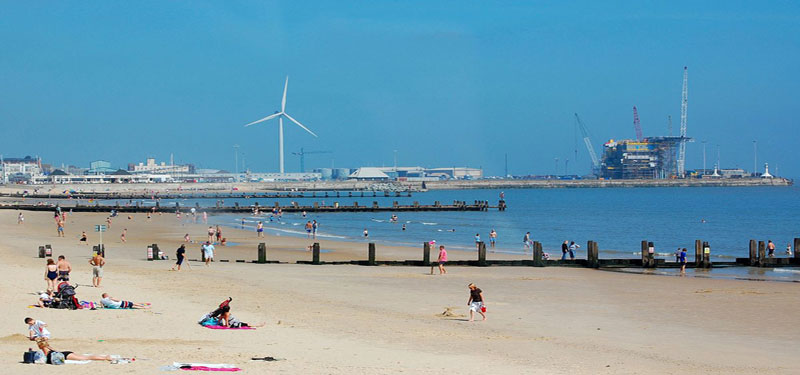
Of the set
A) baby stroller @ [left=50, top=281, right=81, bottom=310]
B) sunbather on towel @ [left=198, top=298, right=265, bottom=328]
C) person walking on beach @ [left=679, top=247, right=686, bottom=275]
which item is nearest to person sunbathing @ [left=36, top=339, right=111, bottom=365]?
sunbather on towel @ [left=198, top=298, right=265, bottom=328]

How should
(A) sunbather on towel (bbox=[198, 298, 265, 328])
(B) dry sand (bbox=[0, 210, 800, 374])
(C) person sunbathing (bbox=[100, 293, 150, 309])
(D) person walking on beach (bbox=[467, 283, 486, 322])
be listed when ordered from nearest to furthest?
(B) dry sand (bbox=[0, 210, 800, 374]) < (A) sunbather on towel (bbox=[198, 298, 265, 328]) < (C) person sunbathing (bbox=[100, 293, 150, 309]) < (D) person walking on beach (bbox=[467, 283, 486, 322])

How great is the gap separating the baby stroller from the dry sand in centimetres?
54

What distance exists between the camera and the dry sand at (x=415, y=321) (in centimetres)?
1686

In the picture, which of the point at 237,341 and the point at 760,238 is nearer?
the point at 237,341

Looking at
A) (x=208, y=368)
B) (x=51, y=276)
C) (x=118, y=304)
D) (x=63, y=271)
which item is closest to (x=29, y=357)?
(x=208, y=368)

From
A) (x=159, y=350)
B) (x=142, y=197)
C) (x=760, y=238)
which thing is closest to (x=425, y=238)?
(x=760, y=238)

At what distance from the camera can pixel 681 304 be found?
87.9 feet

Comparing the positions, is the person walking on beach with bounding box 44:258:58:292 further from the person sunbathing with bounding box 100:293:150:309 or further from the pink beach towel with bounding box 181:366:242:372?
the pink beach towel with bounding box 181:366:242:372

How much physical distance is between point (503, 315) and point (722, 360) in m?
7.07

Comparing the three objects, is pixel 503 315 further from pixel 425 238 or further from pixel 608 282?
pixel 425 238

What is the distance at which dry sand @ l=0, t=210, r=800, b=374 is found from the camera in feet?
55.3

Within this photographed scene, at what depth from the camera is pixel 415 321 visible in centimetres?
2252

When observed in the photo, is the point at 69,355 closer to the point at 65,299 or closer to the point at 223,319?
the point at 223,319

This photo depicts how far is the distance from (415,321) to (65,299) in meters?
8.86
